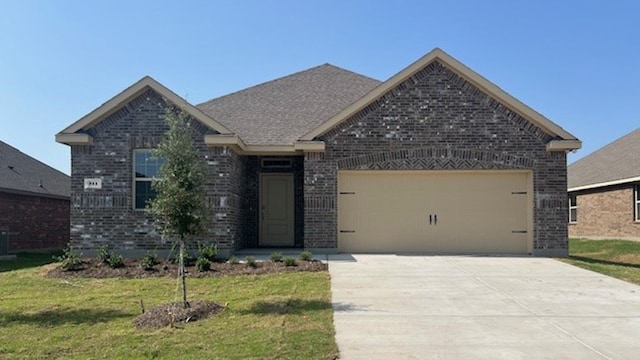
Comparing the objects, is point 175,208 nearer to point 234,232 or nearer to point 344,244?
point 234,232

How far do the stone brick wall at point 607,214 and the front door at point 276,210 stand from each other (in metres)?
14.7

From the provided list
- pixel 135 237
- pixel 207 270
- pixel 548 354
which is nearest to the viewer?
pixel 548 354

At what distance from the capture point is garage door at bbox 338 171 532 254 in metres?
15.2

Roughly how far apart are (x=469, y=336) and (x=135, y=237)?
1018cm

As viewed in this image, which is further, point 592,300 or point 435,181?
point 435,181

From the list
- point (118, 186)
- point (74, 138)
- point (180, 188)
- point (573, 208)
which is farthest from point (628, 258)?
point (74, 138)

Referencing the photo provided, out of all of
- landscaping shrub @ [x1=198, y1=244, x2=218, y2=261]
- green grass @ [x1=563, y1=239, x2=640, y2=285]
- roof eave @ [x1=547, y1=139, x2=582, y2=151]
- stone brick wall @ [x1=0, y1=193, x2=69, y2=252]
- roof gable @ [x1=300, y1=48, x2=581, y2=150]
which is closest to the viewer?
green grass @ [x1=563, y1=239, x2=640, y2=285]

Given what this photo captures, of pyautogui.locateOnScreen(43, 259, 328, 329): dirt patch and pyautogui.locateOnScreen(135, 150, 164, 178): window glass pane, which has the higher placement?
pyautogui.locateOnScreen(135, 150, 164, 178): window glass pane

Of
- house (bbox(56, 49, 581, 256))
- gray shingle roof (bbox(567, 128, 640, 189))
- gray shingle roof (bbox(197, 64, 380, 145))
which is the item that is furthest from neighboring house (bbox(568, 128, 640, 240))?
gray shingle roof (bbox(197, 64, 380, 145))

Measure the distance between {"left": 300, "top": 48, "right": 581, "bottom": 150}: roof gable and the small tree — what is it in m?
6.57

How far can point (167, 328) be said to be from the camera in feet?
24.0

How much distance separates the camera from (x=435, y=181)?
50.1ft

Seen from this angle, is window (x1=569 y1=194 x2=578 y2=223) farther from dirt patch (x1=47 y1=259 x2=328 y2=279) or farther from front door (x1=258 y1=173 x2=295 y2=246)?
dirt patch (x1=47 y1=259 x2=328 y2=279)

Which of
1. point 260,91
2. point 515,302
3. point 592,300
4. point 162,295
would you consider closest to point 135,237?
point 162,295
